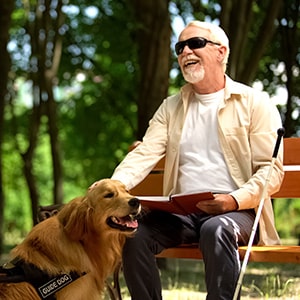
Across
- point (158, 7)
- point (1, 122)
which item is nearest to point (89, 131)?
point (1, 122)

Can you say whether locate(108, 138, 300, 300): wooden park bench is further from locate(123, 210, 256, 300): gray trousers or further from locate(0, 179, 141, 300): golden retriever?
locate(0, 179, 141, 300): golden retriever

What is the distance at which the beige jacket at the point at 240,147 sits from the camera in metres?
5.96

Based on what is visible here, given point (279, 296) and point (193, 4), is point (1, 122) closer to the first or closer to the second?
point (193, 4)

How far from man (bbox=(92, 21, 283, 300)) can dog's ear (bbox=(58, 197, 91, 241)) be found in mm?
385

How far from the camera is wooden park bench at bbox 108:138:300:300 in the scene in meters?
5.60

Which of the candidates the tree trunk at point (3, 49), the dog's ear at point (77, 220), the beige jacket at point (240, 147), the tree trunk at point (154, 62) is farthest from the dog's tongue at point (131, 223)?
the tree trunk at point (3, 49)

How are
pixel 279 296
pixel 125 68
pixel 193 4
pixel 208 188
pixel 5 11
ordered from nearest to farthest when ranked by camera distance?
pixel 208 188 < pixel 279 296 < pixel 5 11 < pixel 193 4 < pixel 125 68

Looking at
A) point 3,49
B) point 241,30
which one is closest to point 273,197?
point 241,30

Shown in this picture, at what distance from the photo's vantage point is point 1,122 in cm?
1420

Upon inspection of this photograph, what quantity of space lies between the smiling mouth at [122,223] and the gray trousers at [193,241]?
0.29 metres

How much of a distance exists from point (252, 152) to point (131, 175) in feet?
2.71

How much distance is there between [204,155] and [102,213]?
99cm

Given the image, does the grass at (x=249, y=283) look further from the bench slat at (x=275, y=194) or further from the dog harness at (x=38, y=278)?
the dog harness at (x=38, y=278)

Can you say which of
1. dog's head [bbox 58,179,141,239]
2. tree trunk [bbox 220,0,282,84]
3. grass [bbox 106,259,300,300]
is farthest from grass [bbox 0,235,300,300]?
tree trunk [bbox 220,0,282,84]
